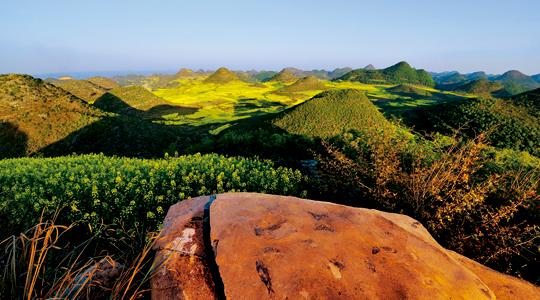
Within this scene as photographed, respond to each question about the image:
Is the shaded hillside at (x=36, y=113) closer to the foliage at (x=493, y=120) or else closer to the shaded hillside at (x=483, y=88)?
the foliage at (x=493, y=120)

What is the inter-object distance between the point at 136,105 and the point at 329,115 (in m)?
34.4

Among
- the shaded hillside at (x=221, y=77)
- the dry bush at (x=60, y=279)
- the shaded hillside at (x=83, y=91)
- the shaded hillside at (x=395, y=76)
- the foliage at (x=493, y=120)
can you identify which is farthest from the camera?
the shaded hillside at (x=395, y=76)

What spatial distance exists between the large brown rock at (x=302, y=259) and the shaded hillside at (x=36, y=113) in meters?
23.5

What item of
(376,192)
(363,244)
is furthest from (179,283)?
(376,192)

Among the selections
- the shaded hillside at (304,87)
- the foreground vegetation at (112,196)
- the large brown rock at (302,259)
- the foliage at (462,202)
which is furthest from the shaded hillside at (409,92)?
the large brown rock at (302,259)

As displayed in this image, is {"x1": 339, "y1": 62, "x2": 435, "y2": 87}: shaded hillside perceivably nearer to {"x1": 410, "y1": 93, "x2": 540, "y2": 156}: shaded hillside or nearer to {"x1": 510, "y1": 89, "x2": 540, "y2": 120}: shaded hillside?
{"x1": 510, "y1": 89, "x2": 540, "y2": 120}: shaded hillside

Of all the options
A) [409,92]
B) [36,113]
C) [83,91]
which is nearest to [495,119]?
[36,113]

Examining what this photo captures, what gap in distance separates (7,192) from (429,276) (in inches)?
252

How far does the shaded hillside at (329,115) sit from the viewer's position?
898 inches

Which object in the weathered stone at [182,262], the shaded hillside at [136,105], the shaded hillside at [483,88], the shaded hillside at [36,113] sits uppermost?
the weathered stone at [182,262]

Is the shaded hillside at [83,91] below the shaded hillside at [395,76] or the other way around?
below

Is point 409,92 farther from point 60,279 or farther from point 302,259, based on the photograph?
point 60,279

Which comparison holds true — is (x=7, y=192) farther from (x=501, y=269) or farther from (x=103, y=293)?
(x=501, y=269)

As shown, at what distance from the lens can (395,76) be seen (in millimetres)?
110562
